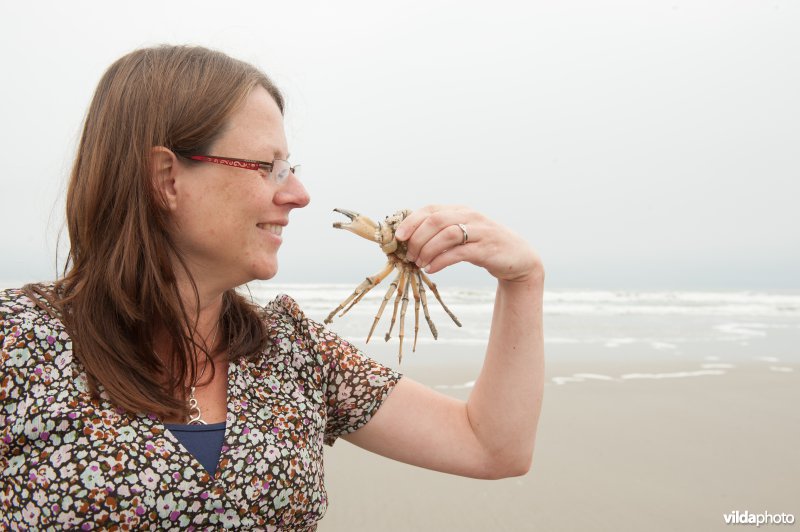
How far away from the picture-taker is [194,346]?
1725 mm

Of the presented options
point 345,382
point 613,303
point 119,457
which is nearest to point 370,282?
point 345,382

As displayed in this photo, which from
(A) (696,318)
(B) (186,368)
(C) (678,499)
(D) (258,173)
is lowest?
(A) (696,318)

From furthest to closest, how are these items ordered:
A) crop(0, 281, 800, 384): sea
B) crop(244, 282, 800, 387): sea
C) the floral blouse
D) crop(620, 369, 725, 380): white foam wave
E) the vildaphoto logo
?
crop(0, 281, 800, 384): sea → crop(244, 282, 800, 387): sea → crop(620, 369, 725, 380): white foam wave → the vildaphoto logo → the floral blouse

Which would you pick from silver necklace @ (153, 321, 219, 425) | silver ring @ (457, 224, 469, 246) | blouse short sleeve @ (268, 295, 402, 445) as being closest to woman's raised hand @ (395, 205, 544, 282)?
silver ring @ (457, 224, 469, 246)

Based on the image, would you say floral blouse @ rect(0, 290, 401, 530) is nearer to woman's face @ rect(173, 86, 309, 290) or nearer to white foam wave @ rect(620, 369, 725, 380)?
woman's face @ rect(173, 86, 309, 290)

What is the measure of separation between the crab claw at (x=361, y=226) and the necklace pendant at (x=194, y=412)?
0.72 meters

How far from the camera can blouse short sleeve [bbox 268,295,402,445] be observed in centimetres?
190

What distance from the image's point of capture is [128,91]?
1664 mm

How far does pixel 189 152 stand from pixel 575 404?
6509 mm

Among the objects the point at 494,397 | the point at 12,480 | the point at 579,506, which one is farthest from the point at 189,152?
the point at 579,506

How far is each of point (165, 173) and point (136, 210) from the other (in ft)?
0.42

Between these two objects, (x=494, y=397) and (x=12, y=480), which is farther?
(x=494, y=397)

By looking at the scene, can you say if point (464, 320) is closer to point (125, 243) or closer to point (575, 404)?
point (575, 404)

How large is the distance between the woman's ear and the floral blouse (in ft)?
1.39
